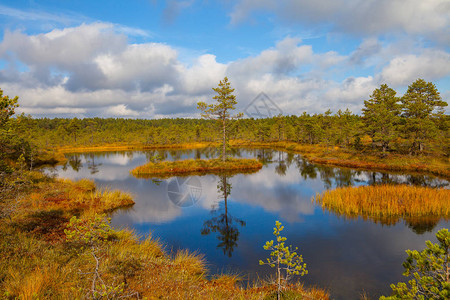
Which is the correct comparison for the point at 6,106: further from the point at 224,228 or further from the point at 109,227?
the point at 224,228

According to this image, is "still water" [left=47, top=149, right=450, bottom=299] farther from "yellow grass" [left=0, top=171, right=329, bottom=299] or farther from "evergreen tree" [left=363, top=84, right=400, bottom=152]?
"evergreen tree" [left=363, top=84, right=400, bottom=152]

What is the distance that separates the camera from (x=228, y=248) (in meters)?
15.2

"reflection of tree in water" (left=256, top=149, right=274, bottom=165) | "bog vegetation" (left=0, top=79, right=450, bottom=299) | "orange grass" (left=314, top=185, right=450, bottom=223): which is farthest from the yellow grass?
"reflection of tree in water" (left=256, top=149, right=274, bottom=165)

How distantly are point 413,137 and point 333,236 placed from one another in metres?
42.9

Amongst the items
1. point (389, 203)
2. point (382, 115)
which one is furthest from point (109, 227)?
point (382, 115)

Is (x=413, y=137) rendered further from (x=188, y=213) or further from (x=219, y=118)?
(x=188, y=213)

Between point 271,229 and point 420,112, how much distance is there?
155 feet

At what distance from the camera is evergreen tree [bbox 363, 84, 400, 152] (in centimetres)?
4550

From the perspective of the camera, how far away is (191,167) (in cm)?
4334

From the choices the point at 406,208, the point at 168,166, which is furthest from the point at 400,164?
the point at 168,166

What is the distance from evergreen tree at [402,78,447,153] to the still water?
15134mm

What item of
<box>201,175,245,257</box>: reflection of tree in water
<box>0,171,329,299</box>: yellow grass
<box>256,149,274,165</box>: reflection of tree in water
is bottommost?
<box>201,175,245,257</box>: reflection of tree in water

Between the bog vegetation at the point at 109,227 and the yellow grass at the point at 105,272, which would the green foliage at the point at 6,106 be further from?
the yellow grass at the point at 105,272

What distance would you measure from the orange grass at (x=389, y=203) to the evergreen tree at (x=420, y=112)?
29490mm
